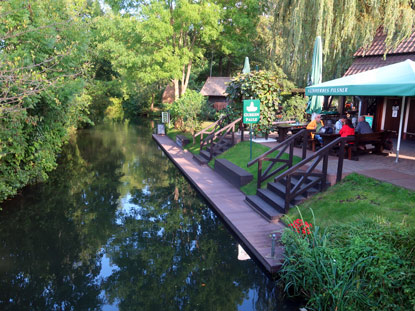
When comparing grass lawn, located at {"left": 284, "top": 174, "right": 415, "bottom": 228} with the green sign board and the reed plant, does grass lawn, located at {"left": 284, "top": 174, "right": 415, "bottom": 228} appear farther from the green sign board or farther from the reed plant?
the green sign board

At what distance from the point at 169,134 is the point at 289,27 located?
13.2 meters

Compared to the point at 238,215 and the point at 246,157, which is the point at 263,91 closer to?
the point at 246,157

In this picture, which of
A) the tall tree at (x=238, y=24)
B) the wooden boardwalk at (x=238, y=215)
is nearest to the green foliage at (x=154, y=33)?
the tall tree at (x=238, y=24)

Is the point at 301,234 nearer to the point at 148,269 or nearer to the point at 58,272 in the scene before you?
the point at 148,269

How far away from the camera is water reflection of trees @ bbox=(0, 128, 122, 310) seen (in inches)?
235

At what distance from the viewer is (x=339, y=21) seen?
14555mm

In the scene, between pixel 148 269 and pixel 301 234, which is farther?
pixel 148 269

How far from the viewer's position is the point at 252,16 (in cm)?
2806

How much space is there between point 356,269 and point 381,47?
12992mm

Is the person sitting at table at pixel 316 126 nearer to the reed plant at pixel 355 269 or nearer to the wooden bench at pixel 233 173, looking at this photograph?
the wooden bench at pixel 233 173

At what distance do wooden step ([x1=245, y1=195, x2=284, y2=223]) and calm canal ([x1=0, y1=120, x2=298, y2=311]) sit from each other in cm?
105

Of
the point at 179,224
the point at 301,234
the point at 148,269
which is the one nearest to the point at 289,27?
the point at 179,224

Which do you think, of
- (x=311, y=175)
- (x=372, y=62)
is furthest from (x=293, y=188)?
(x=372, y=62)

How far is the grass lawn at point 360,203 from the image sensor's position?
6.26m
